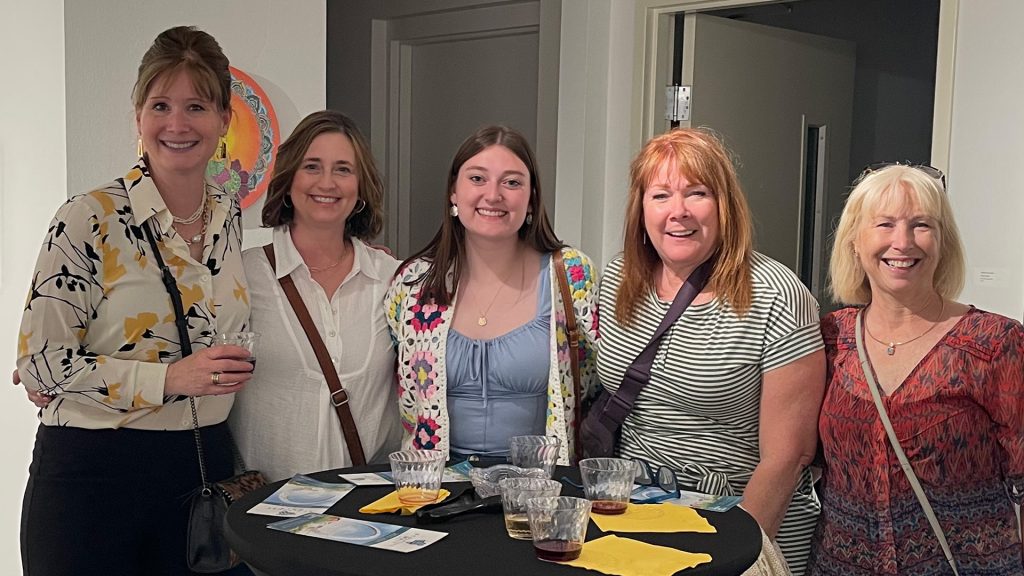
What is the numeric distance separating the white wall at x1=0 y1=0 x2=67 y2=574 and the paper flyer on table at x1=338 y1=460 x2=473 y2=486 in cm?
137

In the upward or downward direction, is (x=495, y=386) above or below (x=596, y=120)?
below

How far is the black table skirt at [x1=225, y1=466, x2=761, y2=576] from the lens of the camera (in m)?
1.62

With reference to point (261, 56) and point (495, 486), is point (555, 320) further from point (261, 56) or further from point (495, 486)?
point (261, 56)

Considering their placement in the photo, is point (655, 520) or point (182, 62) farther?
point (182, 62)

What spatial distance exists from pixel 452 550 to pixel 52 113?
194cm

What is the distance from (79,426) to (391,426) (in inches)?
28.9

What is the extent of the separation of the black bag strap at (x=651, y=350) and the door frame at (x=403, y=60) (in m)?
2.36

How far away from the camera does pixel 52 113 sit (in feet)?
9.75

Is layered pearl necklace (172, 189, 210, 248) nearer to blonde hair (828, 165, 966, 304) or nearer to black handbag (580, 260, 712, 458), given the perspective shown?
black handbag (580, 260, 712, 458)

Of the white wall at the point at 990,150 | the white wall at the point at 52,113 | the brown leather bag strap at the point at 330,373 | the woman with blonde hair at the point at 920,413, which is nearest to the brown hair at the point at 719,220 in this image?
the woman with blonde hair at the point at 920,413

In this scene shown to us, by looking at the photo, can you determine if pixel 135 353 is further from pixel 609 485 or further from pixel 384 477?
pixel 609 485

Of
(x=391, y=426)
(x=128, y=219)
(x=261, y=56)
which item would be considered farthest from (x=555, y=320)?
(x=261, y=56)

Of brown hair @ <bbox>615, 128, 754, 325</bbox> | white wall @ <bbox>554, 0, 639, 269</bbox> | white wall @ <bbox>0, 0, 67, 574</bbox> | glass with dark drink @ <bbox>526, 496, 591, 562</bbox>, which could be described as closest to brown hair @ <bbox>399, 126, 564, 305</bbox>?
brown hair @ <bbox>615, 128, 754, 325</bbox>

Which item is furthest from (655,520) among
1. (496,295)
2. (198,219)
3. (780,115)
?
(780,115)
